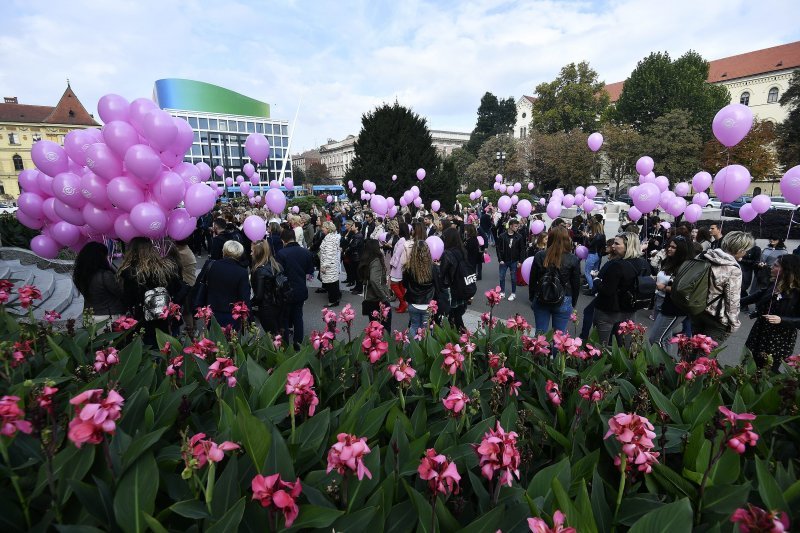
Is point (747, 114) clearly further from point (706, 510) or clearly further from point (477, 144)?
point (477, 144)

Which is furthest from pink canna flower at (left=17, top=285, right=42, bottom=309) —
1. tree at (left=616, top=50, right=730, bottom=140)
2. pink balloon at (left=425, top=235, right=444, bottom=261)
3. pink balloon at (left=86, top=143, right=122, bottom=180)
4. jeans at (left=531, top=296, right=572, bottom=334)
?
tree at (left=616, top=50, right=730, bottom=140)

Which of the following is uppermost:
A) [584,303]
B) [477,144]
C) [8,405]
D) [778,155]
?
[477,144]

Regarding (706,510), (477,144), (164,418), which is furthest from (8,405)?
(477,144)

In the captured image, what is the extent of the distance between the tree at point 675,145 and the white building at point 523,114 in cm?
3929

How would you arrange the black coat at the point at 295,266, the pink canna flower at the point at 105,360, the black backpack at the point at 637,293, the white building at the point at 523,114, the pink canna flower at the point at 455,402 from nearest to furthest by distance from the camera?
the pink canna flower at the point at 455,402 → the pink canna flower at the point at 105,360 → the black backpack at the point at 637,293 → the black coat at the point at 295,266 → the white building at the point at 523,114

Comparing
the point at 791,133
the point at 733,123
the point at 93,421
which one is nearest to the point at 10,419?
→ the point at 93,421

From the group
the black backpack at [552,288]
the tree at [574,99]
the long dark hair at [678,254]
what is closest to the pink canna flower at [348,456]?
the black backpack at [552,288]

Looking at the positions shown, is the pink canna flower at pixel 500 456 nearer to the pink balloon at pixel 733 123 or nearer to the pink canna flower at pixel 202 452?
the pink canna flower at pixel 202 452

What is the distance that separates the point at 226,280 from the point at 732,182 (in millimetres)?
7515

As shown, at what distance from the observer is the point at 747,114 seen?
579 centimetres

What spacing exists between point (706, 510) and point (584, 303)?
7.11 m

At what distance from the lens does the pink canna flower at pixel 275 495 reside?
3.29 feet

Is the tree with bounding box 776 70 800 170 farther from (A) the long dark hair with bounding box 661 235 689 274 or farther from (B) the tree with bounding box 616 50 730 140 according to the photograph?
(A) the long dark hair with bounding box 661 235 689 274

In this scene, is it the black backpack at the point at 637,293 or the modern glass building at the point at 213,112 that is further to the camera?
the modern glass building at the point at 213,112
